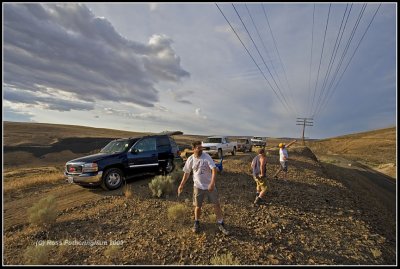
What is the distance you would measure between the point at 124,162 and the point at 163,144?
2281mm

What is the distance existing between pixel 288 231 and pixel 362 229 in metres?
2.61

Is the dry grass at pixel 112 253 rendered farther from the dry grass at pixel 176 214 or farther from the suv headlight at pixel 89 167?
the suv headlight at pixel 89 167

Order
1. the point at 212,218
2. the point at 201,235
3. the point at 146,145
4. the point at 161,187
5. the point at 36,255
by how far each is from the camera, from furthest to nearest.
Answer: the point at 146,145 < the point at 161,187 < the point at 212,218 < the point at 201,235 < the point at 36,255

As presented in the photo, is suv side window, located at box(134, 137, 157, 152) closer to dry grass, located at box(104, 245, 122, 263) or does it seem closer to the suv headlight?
the suv headlight

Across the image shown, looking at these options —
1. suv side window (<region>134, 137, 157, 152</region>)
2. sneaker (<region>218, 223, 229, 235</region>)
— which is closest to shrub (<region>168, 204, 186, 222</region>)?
sneaker (<region>218, 223, 229, 235</region>)

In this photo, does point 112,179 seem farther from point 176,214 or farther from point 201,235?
point 201,235

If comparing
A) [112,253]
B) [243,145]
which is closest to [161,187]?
[112,253]

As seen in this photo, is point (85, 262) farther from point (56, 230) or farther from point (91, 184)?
point (91, 184)

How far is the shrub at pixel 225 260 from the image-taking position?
16.7ft

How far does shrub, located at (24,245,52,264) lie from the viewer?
5.06 m

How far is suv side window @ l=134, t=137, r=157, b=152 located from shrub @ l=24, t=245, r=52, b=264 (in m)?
5.63

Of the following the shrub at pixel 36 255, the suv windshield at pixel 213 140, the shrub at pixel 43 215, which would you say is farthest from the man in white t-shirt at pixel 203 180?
the suv windshield at pixel 213 140

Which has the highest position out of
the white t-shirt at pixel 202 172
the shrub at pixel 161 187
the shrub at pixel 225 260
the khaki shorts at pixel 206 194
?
the white t-shirt at pixel 202 172

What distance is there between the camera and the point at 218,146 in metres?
21.0
